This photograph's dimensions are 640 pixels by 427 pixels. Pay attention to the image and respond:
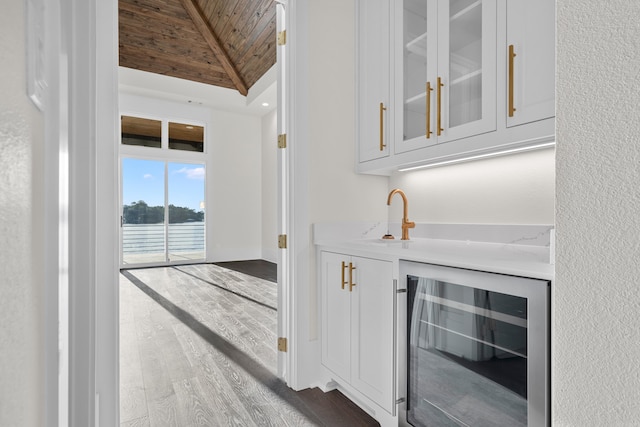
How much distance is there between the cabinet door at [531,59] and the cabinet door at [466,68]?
8cm

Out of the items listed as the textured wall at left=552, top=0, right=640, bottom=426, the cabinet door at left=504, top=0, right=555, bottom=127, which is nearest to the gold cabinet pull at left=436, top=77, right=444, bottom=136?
the cabinet door at left=504, top=0, right=555, bottom=127

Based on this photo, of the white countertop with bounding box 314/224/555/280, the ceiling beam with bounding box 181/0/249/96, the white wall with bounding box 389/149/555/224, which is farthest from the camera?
the ceiling beam with bounding box 181/0/249/96

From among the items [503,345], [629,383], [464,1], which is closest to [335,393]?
[503,345]

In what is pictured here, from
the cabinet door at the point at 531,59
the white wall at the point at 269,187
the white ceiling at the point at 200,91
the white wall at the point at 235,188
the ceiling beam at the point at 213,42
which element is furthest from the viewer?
the white wall at the point at 235,188

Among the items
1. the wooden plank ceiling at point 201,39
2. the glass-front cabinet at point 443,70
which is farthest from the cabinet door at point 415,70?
the wooden plank ceiling at point 201,39

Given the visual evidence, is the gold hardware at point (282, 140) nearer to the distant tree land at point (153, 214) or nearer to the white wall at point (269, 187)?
the white wall at point (269, 187)

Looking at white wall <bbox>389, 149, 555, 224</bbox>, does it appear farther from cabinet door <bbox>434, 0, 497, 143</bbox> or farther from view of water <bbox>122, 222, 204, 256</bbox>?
view of water <bbox>122, 222, 204, 256</bbox>

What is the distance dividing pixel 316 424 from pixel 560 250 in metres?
1.45

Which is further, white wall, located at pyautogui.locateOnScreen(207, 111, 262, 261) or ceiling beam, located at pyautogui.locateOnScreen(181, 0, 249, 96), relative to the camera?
white wall, located at pyautogui.locateOnScreen(207, 111, 262, 261)

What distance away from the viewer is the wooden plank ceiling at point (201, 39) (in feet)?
15.6

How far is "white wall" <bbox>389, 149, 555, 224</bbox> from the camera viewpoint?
155cm

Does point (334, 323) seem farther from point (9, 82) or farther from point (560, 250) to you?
point (9, 82)

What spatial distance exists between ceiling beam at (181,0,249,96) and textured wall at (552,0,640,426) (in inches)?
234

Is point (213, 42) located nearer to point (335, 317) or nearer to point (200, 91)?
point (200, 91)
